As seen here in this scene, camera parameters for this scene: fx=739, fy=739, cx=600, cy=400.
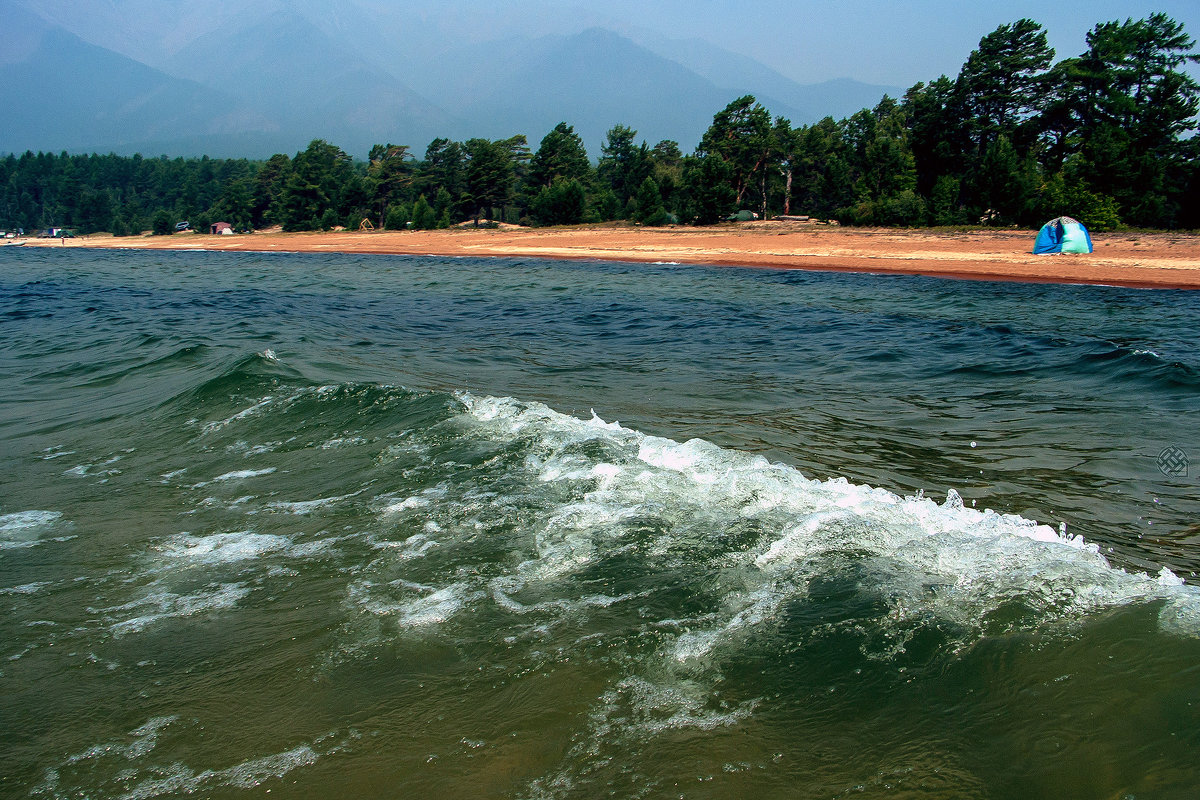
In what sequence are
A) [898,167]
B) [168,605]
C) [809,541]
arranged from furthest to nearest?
[898,167] < [809,541] < [168,605]

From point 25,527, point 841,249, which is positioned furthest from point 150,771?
point 841,249

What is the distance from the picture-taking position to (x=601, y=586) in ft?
11.9

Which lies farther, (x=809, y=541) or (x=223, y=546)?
(x=223, y=546)

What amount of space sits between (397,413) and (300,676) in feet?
13.2

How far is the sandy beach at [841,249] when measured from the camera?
68.1ft

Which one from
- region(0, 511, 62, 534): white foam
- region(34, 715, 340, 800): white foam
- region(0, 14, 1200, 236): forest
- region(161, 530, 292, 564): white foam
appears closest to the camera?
region(34, 715, 340, 800): white foam

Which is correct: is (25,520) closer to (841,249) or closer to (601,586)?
(601,586)

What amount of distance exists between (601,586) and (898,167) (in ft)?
145

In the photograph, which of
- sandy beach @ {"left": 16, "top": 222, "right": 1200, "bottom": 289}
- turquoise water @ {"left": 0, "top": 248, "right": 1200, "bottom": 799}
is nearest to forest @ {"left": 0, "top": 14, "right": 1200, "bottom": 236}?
sandy beach @ {"left": 16, "top": 222, "right": 1200, "bottom": 289}

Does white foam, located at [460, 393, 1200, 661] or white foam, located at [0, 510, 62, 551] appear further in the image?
white foam, located at [0, 510, 62, 551]

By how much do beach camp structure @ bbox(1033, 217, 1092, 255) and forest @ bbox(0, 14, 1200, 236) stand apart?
763 cm

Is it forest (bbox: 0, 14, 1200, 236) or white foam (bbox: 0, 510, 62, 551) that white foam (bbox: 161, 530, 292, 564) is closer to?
white foam (bbox: 0, 510, 62, 551)

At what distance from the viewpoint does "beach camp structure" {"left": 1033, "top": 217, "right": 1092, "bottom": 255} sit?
23141 mm

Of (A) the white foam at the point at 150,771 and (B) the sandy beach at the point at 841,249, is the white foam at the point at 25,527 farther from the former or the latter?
(B) the sandy beach at the point at 841,249
